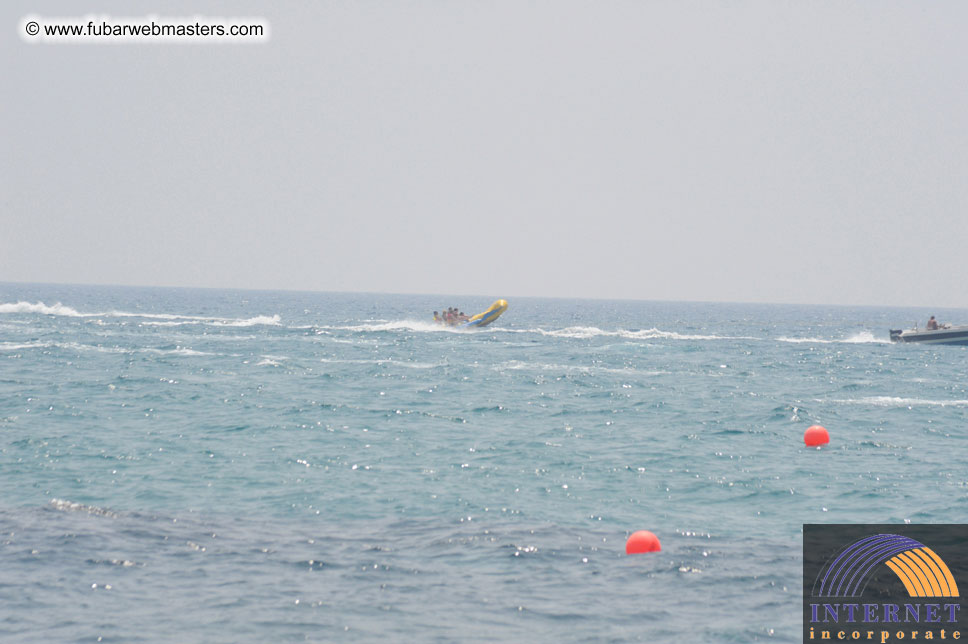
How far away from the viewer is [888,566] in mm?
11883

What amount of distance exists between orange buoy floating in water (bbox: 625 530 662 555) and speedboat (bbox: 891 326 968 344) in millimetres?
49681

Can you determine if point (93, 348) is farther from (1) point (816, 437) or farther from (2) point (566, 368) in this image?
(1) point (816, 437)

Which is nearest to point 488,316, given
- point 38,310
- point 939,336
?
point 939,336

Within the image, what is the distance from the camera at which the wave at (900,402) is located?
29438 millimetres

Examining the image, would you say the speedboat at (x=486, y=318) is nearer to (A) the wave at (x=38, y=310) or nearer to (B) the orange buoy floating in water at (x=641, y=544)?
(A) the wave at (x=38, y=310)

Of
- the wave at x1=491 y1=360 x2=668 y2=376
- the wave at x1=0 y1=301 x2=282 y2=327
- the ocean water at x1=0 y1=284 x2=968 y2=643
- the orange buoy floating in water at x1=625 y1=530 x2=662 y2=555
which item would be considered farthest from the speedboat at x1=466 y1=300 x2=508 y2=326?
the orange buoy floating in water at x1=625 y1=530 x2=662 y2=555

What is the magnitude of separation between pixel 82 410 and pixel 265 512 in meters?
13.4

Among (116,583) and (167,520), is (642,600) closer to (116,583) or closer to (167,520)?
(116,583)

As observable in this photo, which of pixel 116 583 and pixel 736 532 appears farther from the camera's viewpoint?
pixel 736 532

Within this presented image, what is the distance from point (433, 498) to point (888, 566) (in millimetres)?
7187

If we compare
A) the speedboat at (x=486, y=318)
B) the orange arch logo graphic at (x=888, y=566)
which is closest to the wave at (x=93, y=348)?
the speedboat at (x=486, y=318)

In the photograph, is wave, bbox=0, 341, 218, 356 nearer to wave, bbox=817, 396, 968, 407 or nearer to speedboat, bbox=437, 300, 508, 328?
speedboat, bbox=437, 300, 508, 328

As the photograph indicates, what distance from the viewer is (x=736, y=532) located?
44.9 ft

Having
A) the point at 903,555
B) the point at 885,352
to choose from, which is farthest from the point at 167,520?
the point at 885,352
